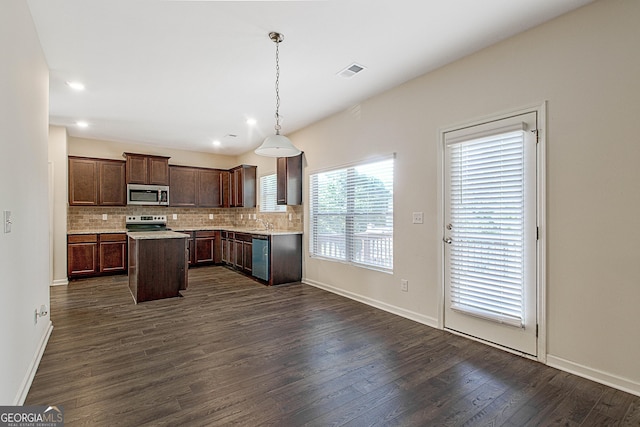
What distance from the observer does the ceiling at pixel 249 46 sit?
236 centimetres

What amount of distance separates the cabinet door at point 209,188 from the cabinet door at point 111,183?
159 centimetres

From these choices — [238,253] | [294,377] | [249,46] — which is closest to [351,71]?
[249,46]

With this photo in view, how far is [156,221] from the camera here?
7.03 meters

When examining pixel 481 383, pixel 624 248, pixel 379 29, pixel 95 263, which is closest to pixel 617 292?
pixel 624 248

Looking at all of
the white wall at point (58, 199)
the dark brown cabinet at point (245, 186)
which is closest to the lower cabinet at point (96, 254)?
the white wall at point (58, 199)

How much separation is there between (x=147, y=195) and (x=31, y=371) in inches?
193

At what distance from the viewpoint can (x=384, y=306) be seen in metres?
3.93

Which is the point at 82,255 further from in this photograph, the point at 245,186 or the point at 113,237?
the point at 245,186

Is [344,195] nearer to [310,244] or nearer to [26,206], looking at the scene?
[310,244]

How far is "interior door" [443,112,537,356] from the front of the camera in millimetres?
2613

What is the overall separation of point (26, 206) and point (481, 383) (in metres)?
3.59

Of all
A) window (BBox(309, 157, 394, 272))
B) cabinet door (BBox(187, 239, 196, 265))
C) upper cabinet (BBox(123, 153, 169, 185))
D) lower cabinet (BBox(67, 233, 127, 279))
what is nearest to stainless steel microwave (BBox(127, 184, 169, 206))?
upper cabinet (BBox(123, 153, 169, 185))

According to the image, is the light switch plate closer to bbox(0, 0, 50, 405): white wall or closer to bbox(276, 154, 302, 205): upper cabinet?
bbox(0, 0, 50, 405): white wall

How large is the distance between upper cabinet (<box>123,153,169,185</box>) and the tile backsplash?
0.71m
